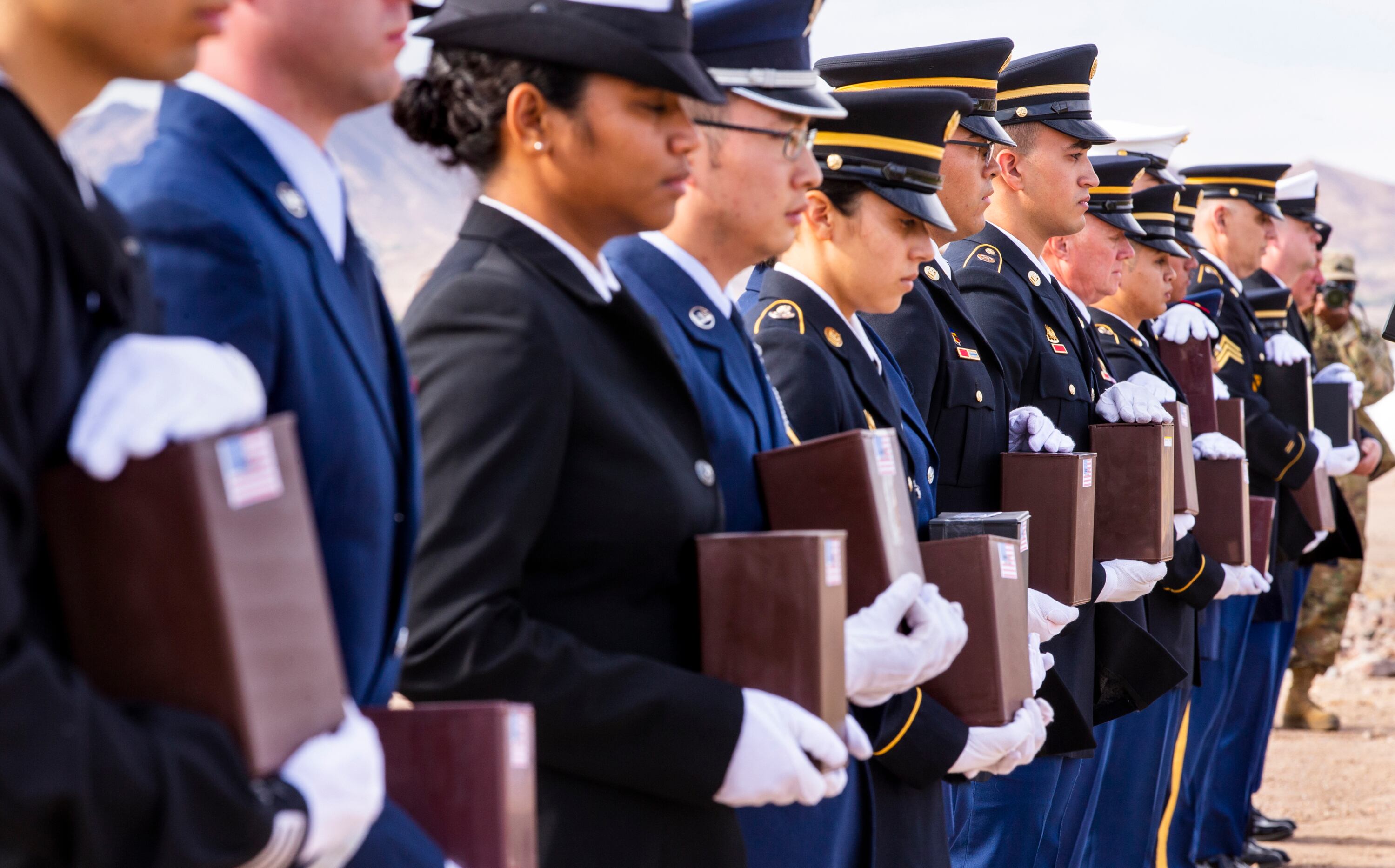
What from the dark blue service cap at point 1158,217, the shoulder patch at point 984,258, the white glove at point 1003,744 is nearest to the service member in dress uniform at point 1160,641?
the dark blue service cap at point 1158,217

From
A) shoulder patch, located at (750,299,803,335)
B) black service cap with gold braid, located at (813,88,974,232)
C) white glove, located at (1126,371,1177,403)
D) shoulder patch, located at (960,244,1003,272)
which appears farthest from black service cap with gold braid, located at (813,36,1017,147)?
white glove, located at (1126,371,1177,403)

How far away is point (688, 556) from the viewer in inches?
79.1

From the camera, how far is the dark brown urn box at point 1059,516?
3410mm

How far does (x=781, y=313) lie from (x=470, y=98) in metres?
0.92

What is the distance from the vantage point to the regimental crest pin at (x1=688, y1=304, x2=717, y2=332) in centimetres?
236

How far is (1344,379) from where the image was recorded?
7.00 m

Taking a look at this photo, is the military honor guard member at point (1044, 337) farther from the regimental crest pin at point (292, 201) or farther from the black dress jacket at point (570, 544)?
the regimental crest pin at point (292, 201)

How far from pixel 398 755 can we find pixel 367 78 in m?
0.68

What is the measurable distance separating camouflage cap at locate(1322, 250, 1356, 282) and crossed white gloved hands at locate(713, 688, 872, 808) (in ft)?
26.6

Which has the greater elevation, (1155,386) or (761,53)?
(761,53)

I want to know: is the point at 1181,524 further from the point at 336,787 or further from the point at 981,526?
the point at 336,787

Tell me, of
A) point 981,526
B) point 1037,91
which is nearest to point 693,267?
point 981,526

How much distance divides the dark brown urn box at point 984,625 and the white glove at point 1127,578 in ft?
4.08

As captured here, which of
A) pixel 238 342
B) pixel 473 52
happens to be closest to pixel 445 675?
pixel 238 342
